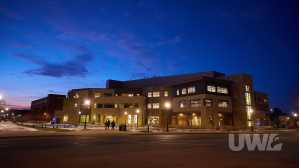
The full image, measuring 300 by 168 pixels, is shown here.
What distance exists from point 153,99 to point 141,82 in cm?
2917

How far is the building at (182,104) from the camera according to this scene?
6731 centimetres

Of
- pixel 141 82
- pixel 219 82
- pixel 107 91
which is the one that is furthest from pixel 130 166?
pixel 141 82

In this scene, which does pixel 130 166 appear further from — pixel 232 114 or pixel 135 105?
pixel 135 105

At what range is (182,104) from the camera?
242ft

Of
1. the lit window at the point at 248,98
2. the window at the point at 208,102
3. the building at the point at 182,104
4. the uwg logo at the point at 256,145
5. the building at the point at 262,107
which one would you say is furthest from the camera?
the building at the point at 262,107

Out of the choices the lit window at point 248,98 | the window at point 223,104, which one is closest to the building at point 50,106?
the window at point 223,104

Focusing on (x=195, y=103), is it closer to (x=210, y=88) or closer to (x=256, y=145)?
(x=210, y=88)

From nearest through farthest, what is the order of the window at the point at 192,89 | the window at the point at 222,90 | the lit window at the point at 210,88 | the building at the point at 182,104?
the building at the point at 182,104 → the lit window at the point at 210,88 → the window at the point at 192,89 → the window at the point at 222,90

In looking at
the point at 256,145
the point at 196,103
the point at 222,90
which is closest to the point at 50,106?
the point at 196,103

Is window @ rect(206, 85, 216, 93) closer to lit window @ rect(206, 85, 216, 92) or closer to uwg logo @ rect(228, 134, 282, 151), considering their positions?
lit window @ rect(206, 85, 216, 92)

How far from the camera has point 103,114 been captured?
281ft

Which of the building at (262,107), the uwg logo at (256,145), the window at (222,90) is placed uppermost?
the window at (222,90)

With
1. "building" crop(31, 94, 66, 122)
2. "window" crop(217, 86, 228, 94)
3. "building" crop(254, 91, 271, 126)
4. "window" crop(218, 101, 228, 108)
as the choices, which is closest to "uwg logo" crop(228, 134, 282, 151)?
"window" crop(218, 101, 228, 108)

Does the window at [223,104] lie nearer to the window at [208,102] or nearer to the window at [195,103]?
the window at [208,102]
